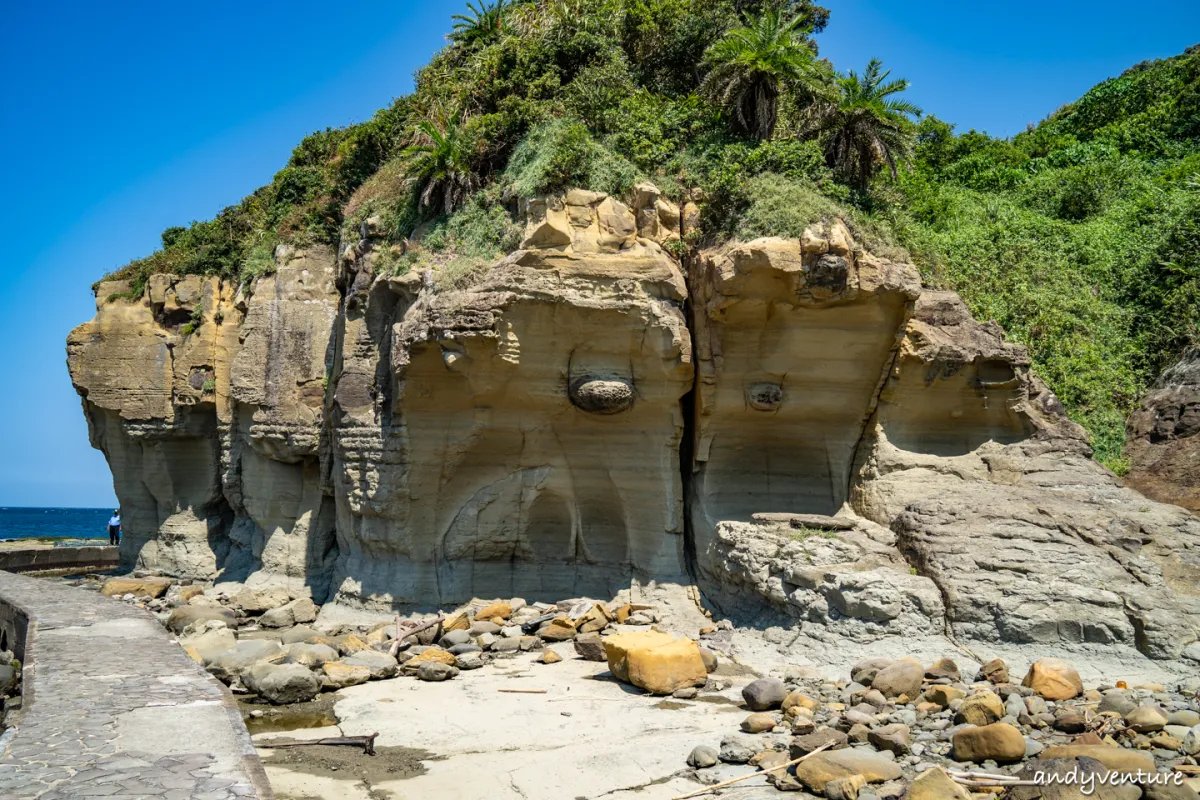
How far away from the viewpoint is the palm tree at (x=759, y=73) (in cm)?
1531

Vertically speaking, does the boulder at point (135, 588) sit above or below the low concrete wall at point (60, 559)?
above

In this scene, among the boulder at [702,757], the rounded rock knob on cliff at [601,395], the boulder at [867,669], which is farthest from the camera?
the rounded rock knob on cliff at [601,395]

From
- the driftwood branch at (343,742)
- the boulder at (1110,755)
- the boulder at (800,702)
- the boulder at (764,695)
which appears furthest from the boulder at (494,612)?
Result: the boulder at (1110,755)

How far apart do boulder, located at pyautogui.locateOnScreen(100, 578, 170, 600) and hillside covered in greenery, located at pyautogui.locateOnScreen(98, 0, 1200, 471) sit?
277 inches

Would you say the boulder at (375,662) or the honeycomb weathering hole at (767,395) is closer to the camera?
the boulder at (375,662)

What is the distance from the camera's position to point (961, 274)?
67.0 feet

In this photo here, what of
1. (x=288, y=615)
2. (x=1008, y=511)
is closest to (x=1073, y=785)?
(x=1008, y=511)

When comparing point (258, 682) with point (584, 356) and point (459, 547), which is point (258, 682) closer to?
point (459, 547)

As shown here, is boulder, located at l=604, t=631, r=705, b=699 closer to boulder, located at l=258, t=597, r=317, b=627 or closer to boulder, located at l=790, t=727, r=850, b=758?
boulder, located at l=790, t=727, r=850, b=758

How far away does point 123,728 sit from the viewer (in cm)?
732

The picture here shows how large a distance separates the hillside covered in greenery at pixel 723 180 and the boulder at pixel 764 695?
20.9 feet

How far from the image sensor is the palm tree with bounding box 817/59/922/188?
50.2ft

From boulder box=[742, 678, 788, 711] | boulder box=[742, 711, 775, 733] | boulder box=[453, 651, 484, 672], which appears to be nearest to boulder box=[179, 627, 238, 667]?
boulder box=[453, 651, 484, 672]

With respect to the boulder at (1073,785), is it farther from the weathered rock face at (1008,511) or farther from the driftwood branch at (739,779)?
the weathered rock face at (1008,511)
